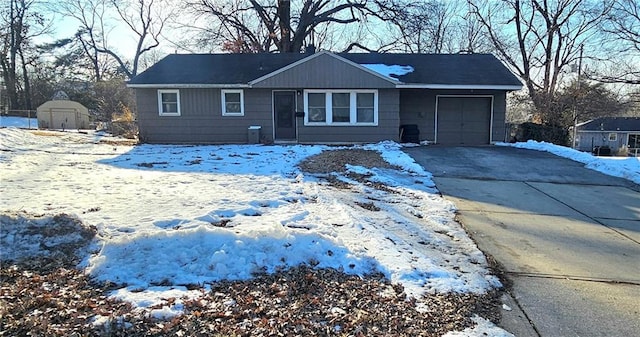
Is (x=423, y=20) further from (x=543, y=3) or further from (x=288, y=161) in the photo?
(x=288, y=161)

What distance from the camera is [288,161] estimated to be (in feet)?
34.4

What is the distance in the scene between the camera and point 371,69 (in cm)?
1564

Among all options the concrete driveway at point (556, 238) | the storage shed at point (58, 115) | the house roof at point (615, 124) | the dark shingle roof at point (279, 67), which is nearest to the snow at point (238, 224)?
the concrete driveway at point (556, 238)

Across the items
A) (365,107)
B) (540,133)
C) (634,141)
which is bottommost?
(634,141)

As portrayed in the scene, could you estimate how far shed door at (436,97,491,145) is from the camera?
17.0 meters

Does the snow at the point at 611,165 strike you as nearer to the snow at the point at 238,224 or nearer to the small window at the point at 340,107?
the snow at the point at 238,224

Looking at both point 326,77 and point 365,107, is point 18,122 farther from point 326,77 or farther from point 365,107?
point 365,107

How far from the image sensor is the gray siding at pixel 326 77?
15281mm

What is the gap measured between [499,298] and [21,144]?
14196 mm

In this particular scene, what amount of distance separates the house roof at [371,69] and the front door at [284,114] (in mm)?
1033

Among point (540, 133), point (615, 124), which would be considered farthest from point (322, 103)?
point (615, 124)

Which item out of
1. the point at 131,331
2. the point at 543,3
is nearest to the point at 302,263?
the point at 131,331

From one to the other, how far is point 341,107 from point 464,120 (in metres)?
5.31

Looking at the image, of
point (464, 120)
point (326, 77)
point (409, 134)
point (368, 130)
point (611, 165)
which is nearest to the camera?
point (611, 165)
